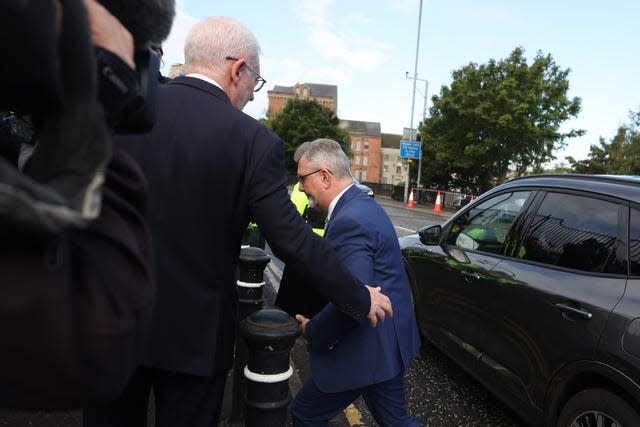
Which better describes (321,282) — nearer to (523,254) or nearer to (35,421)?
(523,254)

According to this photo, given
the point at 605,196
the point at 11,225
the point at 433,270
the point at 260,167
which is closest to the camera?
the point at 11,225

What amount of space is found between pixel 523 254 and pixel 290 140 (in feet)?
190

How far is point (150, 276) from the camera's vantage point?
2.49 feet

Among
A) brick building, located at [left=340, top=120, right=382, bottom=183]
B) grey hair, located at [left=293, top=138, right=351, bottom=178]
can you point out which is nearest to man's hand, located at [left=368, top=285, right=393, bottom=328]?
grey hair, located at [left=293, top=138, right=351, bottom=178]

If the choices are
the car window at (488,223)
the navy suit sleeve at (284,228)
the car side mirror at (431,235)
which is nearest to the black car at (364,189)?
the car side mirror at (431,235)

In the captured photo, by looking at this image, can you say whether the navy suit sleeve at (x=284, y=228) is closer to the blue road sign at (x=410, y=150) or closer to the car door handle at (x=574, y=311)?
the car door handle at (x=574, y=311)

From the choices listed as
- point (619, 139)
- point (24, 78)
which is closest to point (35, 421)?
point (24, 78)

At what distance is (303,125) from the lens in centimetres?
5875

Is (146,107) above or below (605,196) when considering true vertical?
above

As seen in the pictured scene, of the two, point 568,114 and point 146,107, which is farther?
point 568,114

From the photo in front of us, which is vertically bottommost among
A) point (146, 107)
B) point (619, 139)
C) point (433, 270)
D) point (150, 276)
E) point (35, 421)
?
point (35, 421)

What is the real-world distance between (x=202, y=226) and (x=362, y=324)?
0.94m

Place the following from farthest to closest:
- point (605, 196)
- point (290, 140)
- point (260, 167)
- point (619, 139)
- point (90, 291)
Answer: point (290, 140) → point (619, 139) → point (605, 196) → point (260, 167) → point (90, 291)

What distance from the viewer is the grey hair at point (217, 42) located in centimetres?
176
